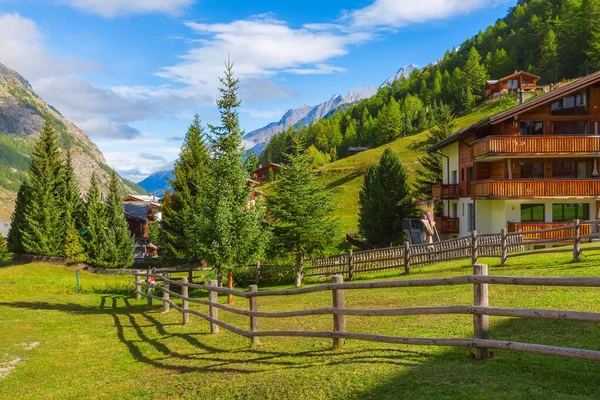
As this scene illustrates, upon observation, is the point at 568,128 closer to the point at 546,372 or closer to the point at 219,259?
the point at 219,259

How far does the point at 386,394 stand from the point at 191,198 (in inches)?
1454

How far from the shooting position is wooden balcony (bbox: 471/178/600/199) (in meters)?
31.0

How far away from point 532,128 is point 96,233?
40057 millimetres

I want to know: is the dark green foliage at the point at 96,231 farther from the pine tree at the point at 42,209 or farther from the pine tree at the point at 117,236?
the pine tree at the point at 42,209

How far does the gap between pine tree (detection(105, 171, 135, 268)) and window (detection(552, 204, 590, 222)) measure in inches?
1515

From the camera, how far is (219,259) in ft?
69.7

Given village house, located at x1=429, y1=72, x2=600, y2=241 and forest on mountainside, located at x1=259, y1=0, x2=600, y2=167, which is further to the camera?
forest on mountainside, located at x1=259, y1=0, x2=600, y2=167

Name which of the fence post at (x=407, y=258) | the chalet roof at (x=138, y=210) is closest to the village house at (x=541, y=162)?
the fence post at (x=407, y=258)

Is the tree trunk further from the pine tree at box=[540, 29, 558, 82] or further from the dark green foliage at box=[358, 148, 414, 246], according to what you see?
the pine tree at box=[540, 29, 558, 82]

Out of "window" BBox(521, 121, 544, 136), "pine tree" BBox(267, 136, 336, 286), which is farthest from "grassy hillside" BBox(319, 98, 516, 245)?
"pine tree" BBox(267, 136, 336, 286)

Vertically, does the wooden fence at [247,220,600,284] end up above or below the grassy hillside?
below

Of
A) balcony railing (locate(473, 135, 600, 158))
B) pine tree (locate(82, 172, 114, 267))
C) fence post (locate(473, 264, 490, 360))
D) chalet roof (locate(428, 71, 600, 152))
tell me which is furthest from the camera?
pine tree (locate(82, 172, 114, 267))

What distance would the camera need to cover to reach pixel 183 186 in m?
42.5

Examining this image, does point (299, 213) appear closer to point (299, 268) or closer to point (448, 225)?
point (299, 268)
